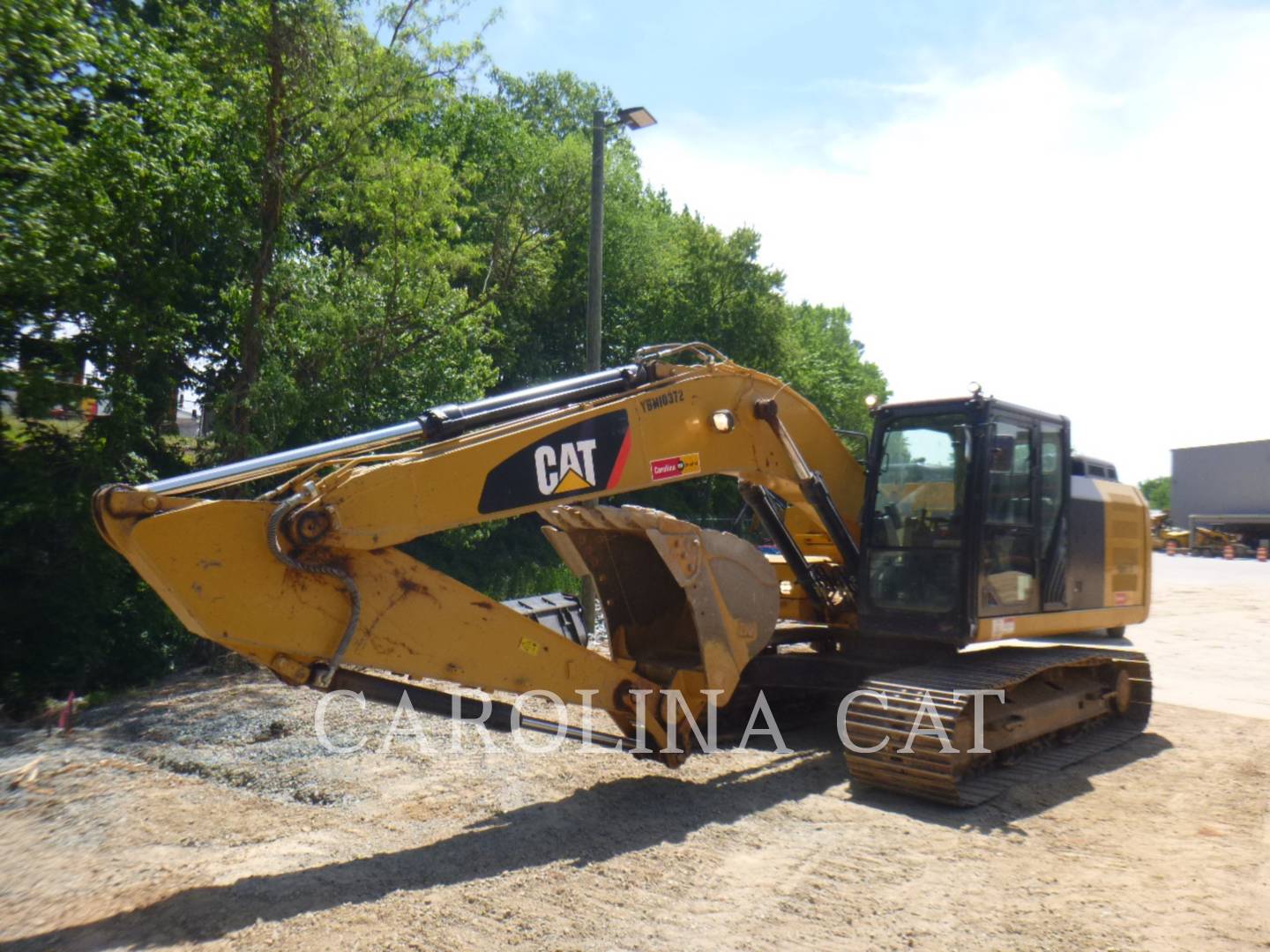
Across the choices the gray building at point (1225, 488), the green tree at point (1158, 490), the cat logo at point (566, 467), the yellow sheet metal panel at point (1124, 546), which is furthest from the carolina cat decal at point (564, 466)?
the green tree at point (1158, 490)

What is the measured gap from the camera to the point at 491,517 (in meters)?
5.26

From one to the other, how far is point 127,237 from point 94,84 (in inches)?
60.1

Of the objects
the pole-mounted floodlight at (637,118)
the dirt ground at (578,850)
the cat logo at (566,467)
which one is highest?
the pole-mounted floodlight at (637,118)

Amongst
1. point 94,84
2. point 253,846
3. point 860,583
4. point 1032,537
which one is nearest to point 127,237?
point 94,84

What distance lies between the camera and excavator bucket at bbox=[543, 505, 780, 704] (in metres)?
5.89

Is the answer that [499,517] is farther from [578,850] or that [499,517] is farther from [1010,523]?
[1010,523]

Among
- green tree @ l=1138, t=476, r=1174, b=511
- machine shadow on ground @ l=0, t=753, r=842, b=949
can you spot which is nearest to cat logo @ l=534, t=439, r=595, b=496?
machine shadow on ground @ l=0, t=753, r=842, b=949

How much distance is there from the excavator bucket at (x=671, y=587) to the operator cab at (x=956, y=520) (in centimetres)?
108

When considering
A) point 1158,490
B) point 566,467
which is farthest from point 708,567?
point 1158,490

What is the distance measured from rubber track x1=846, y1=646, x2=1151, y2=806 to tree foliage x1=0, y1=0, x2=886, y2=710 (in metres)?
7.05

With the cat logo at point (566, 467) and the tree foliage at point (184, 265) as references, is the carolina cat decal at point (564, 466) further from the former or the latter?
the tree foliage at point (184, 265)

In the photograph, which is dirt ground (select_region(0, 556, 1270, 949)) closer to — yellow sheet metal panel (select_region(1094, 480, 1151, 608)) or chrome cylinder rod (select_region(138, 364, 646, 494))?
yellow sheet metal panel (select_region(1094, 480, 1151, 608))

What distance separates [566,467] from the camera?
5.50 m

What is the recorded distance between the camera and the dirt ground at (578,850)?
13.8ft
